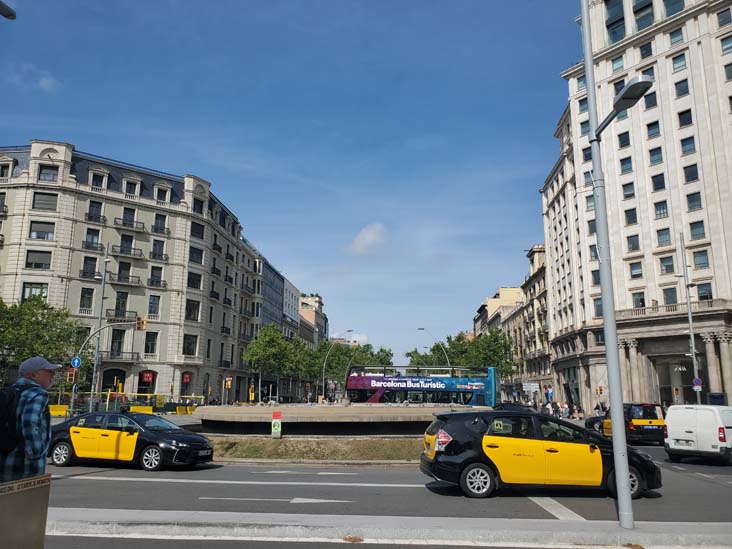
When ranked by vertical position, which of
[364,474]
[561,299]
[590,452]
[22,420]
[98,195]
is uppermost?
[98,195]

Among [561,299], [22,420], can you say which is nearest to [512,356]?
[561,299]

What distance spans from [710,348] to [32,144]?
6129 cm

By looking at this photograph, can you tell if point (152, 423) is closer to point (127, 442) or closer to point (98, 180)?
point (127, 442)

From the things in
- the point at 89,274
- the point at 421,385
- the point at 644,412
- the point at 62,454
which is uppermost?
the point at 89,274

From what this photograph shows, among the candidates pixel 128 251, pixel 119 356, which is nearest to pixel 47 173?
pixel 128 251

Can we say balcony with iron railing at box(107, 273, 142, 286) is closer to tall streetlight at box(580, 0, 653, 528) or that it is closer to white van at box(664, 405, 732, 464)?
white van at box(664, 405, 732, 464)

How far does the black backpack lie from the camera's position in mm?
4828

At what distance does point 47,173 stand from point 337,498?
176 ft

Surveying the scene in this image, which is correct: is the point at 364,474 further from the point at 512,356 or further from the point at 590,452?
the point at 512,356

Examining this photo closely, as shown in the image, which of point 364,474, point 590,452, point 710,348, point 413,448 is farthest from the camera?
point 710,348

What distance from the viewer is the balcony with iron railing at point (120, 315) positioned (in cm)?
5453

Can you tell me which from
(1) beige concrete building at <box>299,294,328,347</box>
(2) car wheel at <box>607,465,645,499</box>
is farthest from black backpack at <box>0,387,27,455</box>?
(1) beige concrete building at <box>299,294,328,347</box>

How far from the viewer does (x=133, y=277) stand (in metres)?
56.6

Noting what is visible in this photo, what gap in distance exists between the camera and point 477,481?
10.8m
